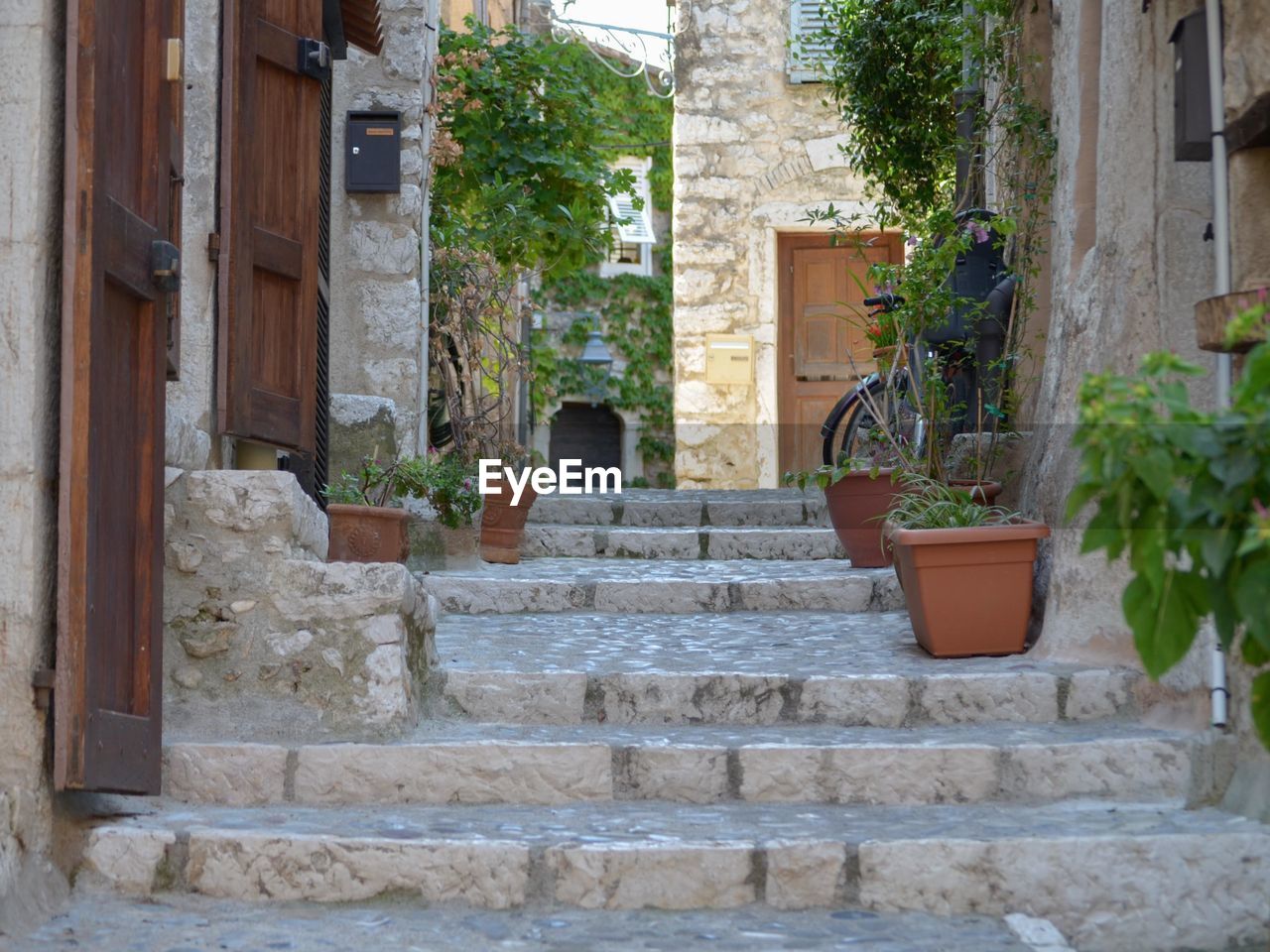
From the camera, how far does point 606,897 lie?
123 inches

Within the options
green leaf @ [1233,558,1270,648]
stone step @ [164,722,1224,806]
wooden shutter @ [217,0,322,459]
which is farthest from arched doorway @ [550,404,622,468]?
green leaf @ [1233,558,1270,648]

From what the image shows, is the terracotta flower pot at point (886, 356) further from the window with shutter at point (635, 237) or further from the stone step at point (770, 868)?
the window with shutter at point (635, 237)

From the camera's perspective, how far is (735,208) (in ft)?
37.2

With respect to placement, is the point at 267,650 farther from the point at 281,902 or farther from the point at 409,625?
the point at 281,902

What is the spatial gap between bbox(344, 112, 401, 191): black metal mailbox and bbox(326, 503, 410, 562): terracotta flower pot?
1931mm

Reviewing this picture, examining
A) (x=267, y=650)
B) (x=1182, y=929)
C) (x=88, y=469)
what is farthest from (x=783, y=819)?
(x=88, y=469)

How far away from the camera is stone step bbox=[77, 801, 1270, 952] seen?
120 inches

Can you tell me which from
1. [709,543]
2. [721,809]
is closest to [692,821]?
[721,809]

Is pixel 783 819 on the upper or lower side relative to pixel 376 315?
lower

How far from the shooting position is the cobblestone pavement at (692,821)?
3244 mm

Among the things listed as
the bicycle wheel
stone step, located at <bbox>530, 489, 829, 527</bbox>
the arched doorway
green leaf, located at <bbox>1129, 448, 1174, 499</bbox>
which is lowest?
stone step, located at <bbox>530, 489, 829, 527</bbox>

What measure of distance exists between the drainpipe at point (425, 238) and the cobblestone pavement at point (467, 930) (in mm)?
4097

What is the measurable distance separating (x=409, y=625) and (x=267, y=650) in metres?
0.36

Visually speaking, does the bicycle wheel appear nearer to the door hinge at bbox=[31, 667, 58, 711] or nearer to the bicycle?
the bicycle
